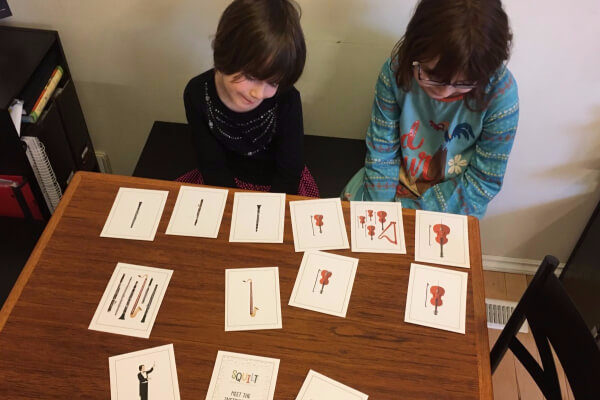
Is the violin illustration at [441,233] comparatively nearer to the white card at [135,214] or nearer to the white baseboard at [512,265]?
the white card at [135,214]

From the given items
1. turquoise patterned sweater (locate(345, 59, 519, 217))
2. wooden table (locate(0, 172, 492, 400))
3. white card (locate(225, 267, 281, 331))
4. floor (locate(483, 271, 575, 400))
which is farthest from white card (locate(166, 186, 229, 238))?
floor (locate(483, 271, 575, 400))

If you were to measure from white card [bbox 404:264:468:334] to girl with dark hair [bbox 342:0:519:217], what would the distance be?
434mm

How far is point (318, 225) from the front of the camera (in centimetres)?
114

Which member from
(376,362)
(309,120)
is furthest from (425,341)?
(309,120)

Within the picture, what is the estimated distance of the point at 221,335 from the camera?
3.16 ft

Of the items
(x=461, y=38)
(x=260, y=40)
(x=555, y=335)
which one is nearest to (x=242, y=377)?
(x=555, y=335)

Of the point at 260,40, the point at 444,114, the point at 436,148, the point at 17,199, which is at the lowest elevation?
the point at 17,199

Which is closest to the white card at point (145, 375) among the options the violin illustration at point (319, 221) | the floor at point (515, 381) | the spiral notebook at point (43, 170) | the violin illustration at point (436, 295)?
the violin illustration at point (319, 221)

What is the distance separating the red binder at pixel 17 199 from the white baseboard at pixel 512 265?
1630 mm

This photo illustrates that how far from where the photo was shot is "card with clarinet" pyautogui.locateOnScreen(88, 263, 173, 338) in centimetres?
97

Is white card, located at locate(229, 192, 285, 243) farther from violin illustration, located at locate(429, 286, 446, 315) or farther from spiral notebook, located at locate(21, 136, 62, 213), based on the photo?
spiral notebook, located at locate(21, 136, 62, 213)

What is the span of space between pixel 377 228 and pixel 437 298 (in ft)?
0.64

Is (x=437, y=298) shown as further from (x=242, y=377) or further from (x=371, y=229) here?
(x=242, y=377)

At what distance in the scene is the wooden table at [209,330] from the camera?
0.91 metres
